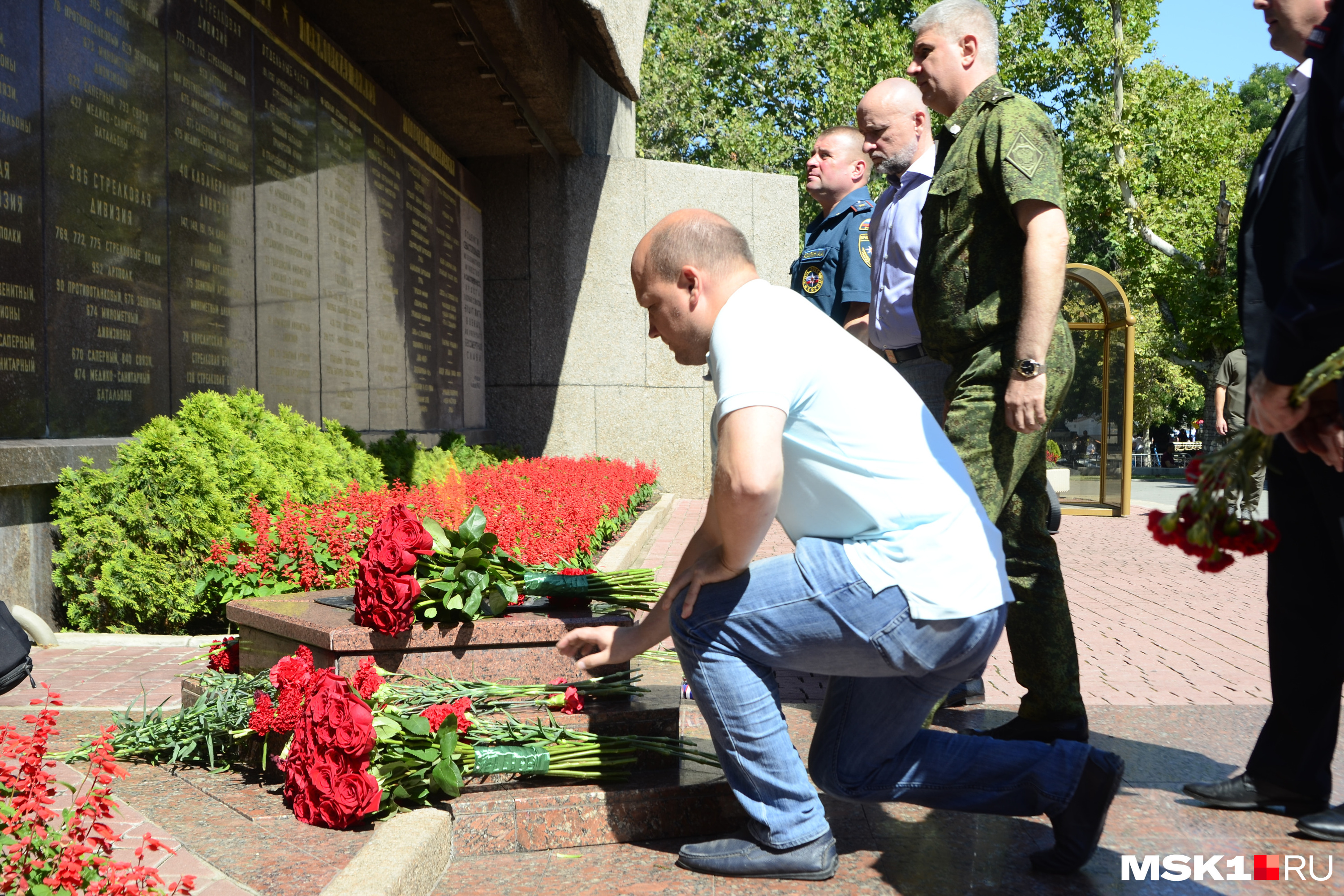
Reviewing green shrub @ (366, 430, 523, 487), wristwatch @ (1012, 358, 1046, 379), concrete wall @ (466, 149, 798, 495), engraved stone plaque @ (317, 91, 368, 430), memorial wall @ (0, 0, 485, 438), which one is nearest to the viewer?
wristwatch @ (1012, 358, 1046, 379)

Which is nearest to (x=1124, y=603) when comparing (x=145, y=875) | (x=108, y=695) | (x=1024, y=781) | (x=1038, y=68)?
(x=1024, y=781)

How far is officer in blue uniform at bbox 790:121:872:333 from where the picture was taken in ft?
15.0

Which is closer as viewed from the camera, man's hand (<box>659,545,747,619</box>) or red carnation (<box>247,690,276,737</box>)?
man's hand (<box>659,545,747,619</box>)

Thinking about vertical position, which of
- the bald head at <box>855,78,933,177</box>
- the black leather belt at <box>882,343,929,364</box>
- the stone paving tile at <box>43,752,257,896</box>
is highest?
the bald head at <box>855,78,933,177</box>

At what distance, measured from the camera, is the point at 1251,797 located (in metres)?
2.83

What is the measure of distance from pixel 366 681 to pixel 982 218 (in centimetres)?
218

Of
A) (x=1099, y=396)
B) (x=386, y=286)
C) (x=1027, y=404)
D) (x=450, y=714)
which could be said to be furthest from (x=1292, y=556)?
(x=1099, y=396)

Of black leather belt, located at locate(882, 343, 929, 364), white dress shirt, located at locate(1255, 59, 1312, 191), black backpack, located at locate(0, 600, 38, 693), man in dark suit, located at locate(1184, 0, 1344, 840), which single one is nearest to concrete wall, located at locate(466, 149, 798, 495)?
black leather belt, located at locate(882, 343, 929, 364)

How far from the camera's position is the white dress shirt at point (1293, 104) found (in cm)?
258

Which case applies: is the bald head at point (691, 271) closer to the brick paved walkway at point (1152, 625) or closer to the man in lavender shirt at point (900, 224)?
the man in lavender shirt at point (900, 224)

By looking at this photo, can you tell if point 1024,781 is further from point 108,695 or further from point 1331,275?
point 108,695

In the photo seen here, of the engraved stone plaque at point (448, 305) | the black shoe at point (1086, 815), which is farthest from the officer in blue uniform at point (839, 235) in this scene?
the engraved stone plaque at point (448, 305)

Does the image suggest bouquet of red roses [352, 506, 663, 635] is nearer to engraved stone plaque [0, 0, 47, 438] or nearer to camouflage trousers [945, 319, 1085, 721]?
camouflage trousers [945, 319, 1085, 721]

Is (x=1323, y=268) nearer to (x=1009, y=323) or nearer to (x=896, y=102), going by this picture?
(x=1009, y=323)
